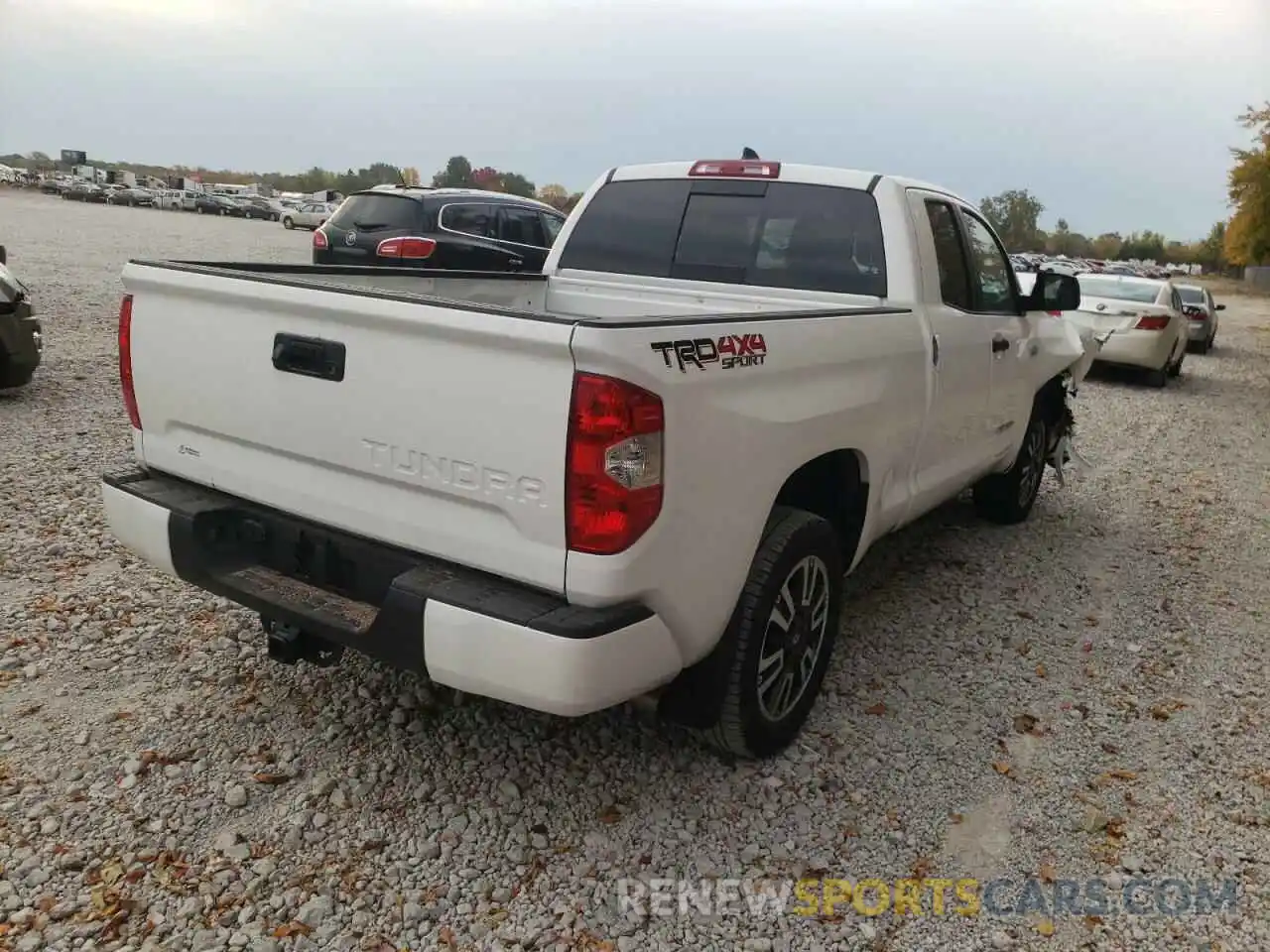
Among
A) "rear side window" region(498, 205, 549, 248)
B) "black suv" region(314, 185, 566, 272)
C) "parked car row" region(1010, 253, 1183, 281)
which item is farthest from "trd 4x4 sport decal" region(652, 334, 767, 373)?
"rear side window" region(498, 205, 549, 248)

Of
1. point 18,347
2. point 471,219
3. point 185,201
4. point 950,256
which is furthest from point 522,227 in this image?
point 185,201

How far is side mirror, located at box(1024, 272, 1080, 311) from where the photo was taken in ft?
17.6

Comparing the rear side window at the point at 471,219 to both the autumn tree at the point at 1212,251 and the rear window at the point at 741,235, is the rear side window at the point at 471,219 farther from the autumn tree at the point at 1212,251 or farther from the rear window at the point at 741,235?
the autumn tree at the point at 1212,251

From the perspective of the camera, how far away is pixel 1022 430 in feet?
19.2

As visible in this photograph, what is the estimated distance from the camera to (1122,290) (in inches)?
588

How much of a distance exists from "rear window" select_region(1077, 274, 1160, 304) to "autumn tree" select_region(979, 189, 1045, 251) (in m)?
Result: 80.4

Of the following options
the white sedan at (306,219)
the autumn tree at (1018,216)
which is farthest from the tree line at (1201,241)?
the white sedan at (306,219)

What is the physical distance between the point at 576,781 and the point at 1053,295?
377 centimetres

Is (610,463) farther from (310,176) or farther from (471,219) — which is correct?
(310,176)

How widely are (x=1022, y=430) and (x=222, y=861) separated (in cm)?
Result: 472

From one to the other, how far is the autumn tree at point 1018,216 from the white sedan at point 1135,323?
80.9 meters

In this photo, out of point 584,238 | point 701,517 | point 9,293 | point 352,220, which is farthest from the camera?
point 352,220

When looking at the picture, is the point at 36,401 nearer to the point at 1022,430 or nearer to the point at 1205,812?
the point at 1022,430

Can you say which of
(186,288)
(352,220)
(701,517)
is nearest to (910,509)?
(701,517)
